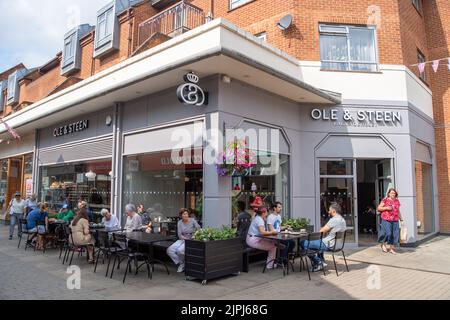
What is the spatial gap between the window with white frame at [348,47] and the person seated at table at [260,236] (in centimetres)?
603

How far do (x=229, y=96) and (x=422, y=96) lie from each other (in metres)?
8.12

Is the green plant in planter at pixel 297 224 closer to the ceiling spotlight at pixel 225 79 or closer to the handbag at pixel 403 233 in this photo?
the handbag at pixel 403 233

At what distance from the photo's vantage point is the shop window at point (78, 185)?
39.4ft

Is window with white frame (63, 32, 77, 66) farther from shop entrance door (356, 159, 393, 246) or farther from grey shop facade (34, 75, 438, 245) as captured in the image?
shop entrance door (356, 159, 393, 246)

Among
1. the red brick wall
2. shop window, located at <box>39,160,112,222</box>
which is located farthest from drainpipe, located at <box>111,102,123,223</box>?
the red brick wall

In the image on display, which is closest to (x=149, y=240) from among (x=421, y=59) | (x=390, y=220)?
(x=390, y=220)

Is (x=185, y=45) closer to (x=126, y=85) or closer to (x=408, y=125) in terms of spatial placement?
(x=126, y=85)

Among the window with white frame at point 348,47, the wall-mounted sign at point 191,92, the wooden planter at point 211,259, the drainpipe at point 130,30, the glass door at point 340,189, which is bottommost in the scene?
the wooden planter at point 211,259

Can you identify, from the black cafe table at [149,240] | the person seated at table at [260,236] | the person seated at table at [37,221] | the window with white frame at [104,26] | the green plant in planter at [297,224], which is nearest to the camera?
the black cafe table at [149,240]

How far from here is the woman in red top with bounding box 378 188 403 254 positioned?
32.1 ft

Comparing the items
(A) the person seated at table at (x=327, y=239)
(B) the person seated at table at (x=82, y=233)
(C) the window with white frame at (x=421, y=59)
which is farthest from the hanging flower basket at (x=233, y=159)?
(C) the window with white frame at (x=421, y=59)

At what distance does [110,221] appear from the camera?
29.4 feet

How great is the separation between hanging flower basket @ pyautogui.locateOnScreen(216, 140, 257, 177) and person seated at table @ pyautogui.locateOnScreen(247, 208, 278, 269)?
3.51ft
